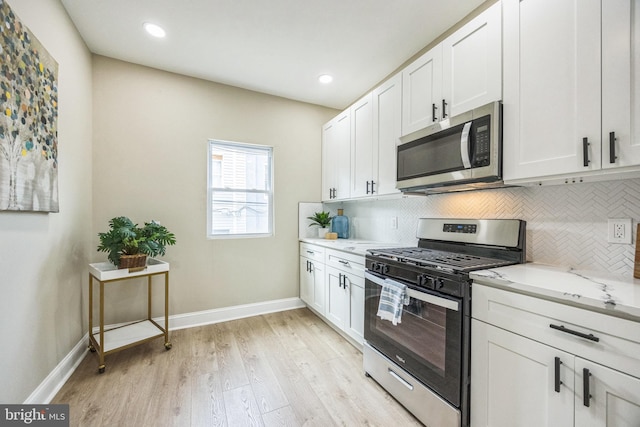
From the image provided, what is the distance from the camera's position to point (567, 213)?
1523 mm

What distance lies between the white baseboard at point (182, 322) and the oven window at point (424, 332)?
1.90 m

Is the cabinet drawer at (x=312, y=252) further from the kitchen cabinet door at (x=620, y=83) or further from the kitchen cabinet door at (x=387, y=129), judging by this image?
the kitchen cabinet door at (x=620, y=83)

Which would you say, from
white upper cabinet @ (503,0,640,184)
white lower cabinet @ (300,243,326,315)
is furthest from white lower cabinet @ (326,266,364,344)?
white upper cabinet @ (503,0,640,184)

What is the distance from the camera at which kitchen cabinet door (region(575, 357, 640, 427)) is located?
0.89 m

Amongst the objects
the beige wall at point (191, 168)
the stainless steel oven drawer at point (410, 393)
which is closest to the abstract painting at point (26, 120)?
the beige wall at point (191, 168)

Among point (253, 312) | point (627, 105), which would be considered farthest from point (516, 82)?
point (253, 312)

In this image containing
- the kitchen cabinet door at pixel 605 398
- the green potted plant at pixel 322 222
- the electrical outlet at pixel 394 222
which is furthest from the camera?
the green potted plant at pixel 322 222

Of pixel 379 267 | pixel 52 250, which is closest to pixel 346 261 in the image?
pixel 379 267

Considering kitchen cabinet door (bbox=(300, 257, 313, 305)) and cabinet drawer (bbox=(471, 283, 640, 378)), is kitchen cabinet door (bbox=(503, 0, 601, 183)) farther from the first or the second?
kitchen cabinet door (bbox=(300, 257, 313, 305))

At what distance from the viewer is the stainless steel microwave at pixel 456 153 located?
1.52 m

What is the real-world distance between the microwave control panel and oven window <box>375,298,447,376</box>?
89cm

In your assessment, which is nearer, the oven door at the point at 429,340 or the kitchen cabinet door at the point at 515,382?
the kitchen cabinet door at the point at 515,382

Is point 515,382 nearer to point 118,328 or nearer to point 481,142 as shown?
point 481,142

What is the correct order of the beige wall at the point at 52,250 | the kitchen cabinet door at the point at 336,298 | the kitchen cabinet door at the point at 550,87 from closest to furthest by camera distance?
the kitchen cabinet door at the point at 550,87 < the beige wall at the point at 52,250 < the kitchen cabinet door at the point at 336,298
